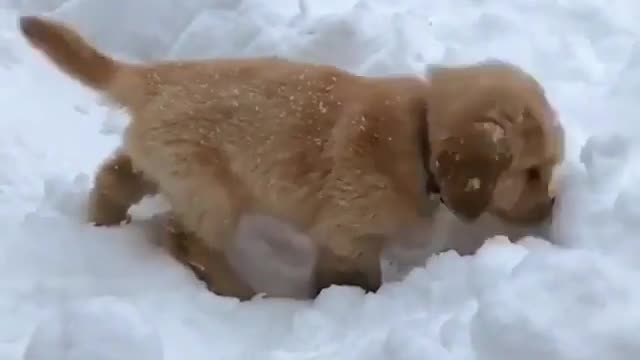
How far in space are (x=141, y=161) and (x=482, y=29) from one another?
138cm

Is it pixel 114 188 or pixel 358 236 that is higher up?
pixel 358 236

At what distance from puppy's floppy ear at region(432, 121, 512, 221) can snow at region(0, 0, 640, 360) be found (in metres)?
0.14

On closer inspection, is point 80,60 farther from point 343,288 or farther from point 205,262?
point 343,288

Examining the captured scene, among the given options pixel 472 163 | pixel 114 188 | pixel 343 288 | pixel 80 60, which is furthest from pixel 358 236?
pixel 80 60

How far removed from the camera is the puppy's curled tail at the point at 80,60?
2.78m

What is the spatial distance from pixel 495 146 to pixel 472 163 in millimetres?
63

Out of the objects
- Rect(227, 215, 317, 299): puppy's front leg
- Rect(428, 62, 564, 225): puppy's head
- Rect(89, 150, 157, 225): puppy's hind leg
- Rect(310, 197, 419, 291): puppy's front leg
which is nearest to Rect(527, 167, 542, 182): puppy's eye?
Rect(428, 62, 564, 225): puppy's head

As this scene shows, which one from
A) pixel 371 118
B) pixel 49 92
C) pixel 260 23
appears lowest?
pixel 49 92

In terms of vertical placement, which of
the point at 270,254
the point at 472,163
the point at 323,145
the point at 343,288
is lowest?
the point at 270,254

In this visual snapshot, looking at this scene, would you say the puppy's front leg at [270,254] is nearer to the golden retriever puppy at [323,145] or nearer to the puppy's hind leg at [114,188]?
the golden retriever puppy at [323,145]

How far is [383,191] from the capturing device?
2.55 metres

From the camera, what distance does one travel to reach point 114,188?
291 centimetres

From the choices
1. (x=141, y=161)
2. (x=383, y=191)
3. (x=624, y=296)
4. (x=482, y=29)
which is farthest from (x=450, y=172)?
(x=482, y=29)

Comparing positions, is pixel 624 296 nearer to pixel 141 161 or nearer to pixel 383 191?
pixel 383 191
